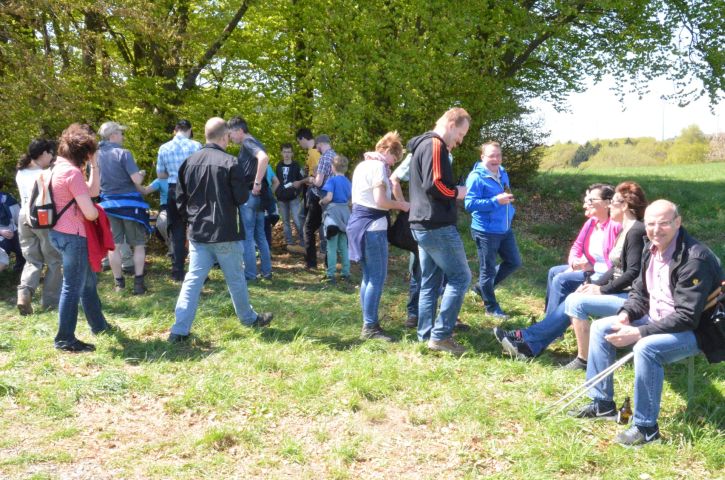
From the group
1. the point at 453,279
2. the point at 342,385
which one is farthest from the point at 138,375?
the point at 453,279

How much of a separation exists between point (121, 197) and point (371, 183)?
3.33 meters

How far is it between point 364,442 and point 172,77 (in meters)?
8.16

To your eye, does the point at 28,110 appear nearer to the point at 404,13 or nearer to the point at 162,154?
the point at 162,154

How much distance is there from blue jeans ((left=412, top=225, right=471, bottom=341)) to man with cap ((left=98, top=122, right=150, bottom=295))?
143 inches

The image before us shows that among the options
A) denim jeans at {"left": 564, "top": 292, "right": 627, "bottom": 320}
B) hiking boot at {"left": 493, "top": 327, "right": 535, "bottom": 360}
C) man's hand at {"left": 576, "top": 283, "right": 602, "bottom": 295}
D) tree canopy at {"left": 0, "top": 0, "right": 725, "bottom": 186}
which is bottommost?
hiking boot at {"left": 493, "top": 327, "right": 535, "bottom": 360}

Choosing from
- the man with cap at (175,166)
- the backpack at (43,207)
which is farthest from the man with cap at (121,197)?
the backpack at (43,207)

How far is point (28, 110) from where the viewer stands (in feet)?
28.7

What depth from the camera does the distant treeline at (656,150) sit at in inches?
1328

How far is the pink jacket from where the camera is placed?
571 centimetres

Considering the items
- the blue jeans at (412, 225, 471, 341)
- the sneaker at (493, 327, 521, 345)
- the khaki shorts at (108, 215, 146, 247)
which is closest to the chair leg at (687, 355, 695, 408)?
the sneaker at (493, 327, 521, 345)

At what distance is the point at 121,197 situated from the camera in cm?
→ 765

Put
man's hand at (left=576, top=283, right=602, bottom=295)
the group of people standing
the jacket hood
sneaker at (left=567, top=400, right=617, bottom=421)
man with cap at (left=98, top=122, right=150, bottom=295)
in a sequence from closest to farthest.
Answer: the group of people standing
sneaker at (left=567, top=400, right=617, bottom=421)
man's hand at (left=576, top=283, right=602, bottom=295)
the jacket hood
man with cap at (left=98, top=122, right=150, bottom=295)

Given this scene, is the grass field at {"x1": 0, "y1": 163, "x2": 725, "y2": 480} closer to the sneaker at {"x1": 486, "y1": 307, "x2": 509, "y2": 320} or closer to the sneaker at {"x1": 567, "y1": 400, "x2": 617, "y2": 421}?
→ the sneaker at {"x1": 567, "y1": 400, "x2": 617, "y2": 421}

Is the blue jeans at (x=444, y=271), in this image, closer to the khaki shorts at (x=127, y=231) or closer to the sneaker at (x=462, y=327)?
the sneaker at (x=462, y=327)
